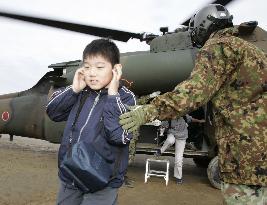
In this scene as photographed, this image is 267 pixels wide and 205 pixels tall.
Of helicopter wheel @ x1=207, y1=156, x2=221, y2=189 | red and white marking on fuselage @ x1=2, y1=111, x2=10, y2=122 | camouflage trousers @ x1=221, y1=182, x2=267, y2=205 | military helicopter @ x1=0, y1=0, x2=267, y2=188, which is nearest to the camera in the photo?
camouflage trousers @ x1=221, y1=182, x2=267, y2=205

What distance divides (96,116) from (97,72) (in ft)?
0.96

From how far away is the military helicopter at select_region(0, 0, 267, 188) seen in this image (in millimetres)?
7188

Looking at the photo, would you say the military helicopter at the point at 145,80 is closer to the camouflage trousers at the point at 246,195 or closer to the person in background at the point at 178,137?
the person in background at the point at 178,137

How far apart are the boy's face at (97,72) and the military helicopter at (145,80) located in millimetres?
3171

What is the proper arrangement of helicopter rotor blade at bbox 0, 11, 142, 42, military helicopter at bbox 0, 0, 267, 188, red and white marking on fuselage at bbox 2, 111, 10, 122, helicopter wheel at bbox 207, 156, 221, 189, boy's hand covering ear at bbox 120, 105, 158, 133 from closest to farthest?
boy's hand covering ear at bbox 120, 105, 158, 133 → helicopter rotor blade at bbox 0, 11, 142, 42 → military helicopter at bbox 0, 0, 267, 188 → helicopter wheel at bbox 207, 156, 221, 189 → red and white marking on fuselage at bbox 2, 111, 10, 122

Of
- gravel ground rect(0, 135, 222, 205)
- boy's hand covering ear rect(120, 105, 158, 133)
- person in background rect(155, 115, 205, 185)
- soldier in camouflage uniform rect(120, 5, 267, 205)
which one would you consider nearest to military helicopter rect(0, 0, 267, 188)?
person in background rect(155, 115, 205, 185)

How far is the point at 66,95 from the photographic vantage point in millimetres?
2637

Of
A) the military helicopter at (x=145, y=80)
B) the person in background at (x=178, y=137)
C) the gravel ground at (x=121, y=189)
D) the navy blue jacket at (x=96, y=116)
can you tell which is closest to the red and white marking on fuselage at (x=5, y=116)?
the military helicopter at (x=145, y=80)

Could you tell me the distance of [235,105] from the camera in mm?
2537

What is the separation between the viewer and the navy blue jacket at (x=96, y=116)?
7.80ft

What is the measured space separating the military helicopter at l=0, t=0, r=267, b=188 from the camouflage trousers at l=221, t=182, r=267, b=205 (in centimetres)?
347

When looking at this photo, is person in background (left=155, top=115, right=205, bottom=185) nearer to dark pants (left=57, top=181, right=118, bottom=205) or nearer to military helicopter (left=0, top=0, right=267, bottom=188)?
military helicopter (left=0, top=0, right=267, bottom=188)

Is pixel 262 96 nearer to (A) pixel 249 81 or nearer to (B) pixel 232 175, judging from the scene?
(A) pixel 249 81

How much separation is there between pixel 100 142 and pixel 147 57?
Answer: 20.3 feet
